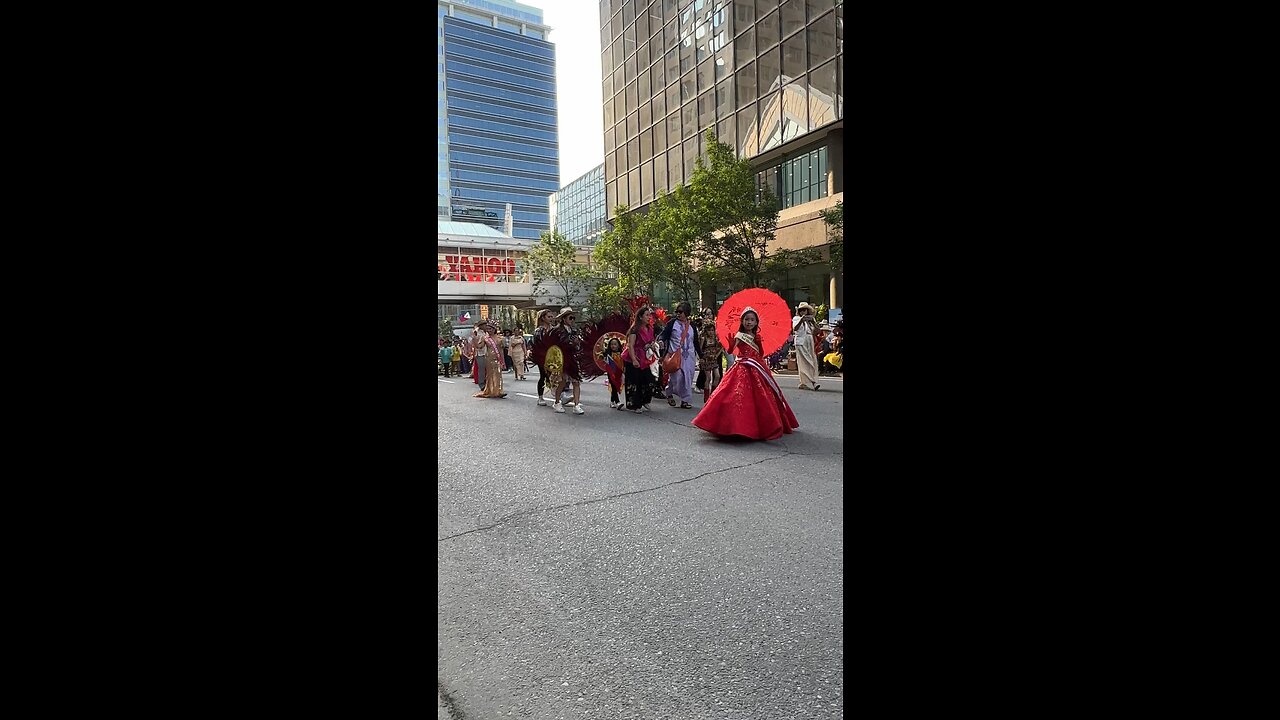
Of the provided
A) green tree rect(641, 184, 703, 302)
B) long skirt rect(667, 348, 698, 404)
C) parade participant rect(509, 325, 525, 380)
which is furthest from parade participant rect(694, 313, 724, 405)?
green tree rect(641, 184, 703, 302)

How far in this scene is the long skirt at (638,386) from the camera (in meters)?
10.1

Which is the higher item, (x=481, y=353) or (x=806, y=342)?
(x=806, y=342)

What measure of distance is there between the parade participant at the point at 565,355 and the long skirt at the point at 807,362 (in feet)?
14.1

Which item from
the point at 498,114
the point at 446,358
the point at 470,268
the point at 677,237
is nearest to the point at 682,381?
the point at 677,237

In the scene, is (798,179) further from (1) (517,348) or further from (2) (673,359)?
(2) (673,359)

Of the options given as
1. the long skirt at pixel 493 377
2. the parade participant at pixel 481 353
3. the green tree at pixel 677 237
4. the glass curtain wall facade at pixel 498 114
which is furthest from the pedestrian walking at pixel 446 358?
the glass curtain wall facade at pixel 498 114

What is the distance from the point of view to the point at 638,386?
398 inches

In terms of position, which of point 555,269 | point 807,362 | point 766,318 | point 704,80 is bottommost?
point 807,362

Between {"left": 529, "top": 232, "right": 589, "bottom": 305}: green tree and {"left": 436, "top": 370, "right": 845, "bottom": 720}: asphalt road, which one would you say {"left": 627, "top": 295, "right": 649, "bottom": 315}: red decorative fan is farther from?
{"left": 529, "top": 232, "right": 589, "bottom": 305}: green tree

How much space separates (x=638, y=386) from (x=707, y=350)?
1.66 metres
